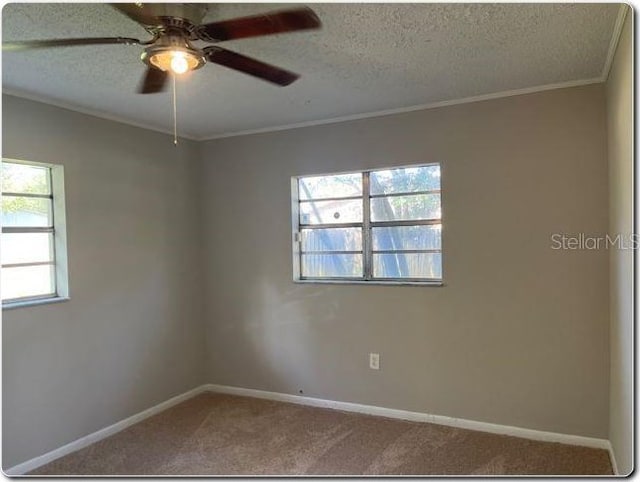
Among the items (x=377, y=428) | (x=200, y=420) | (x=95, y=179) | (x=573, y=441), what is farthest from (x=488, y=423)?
(x=95, y=179)

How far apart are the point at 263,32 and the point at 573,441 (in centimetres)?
285

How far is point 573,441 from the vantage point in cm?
285

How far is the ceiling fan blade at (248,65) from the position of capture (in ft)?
5.87

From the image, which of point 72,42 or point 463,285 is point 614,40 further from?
point 72,42

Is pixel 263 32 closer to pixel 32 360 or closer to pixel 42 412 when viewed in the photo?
pixel 32 360

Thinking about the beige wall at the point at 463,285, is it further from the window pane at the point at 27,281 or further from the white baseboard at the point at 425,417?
the window pane at the point at 27,281

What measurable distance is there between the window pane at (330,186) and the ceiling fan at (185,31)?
1.73m

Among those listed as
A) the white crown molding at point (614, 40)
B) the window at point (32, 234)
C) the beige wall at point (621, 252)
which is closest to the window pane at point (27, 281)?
the window at point (32, 234)

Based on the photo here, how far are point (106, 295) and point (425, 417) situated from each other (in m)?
2.34

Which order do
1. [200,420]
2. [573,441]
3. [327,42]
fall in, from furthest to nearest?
[200,420], [573,441], [327,42]

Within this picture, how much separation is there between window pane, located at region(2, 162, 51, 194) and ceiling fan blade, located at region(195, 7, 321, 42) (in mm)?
1779

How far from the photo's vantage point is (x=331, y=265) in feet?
12.0

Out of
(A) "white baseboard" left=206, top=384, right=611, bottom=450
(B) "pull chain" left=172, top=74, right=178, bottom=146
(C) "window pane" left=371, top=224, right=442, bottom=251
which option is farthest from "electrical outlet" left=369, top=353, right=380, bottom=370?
(B) "pull chain" left=172, top=74, right=178, bottom=146

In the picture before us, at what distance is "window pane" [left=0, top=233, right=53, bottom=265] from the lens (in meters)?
2.79
